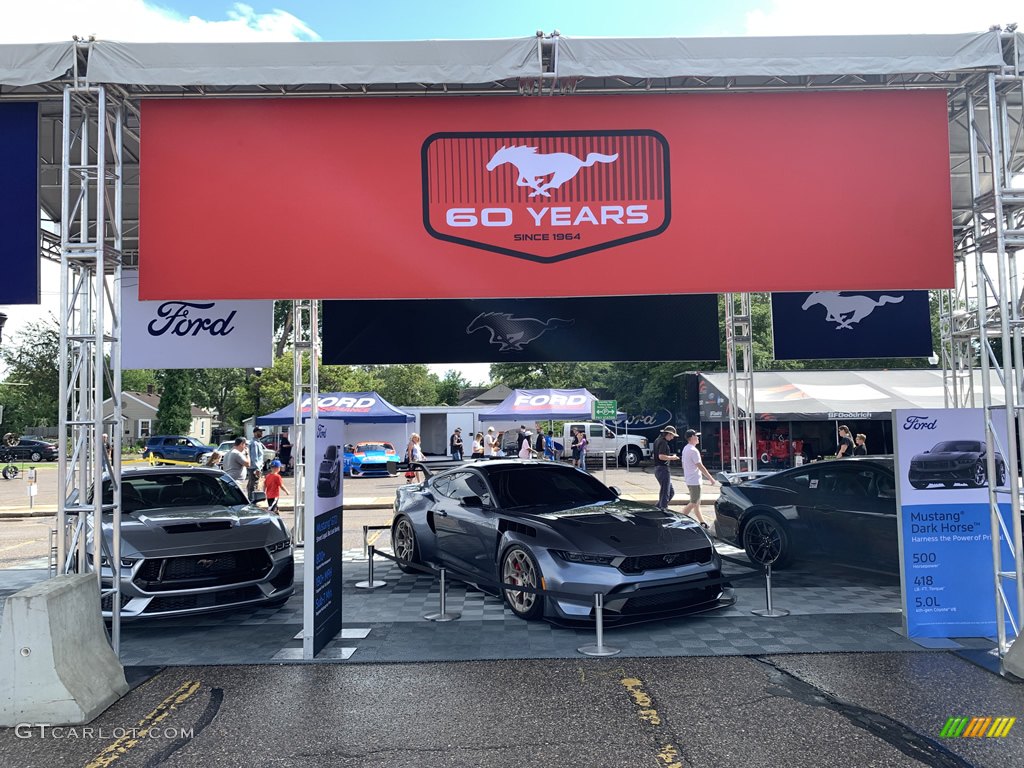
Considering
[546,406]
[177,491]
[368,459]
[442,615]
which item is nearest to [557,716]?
[442,615]

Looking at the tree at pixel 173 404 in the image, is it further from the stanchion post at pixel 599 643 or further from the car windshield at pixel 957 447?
the car windshield at pixel 957 447

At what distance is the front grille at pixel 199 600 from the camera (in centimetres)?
626

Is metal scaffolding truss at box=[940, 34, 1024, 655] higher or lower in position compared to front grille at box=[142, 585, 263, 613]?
higher

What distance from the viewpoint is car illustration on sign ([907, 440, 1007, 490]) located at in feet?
20.7

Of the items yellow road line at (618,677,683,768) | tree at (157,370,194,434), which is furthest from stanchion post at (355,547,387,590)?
tree at (157,370,194,434)

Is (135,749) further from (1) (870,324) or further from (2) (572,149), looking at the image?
(1) (870,324)

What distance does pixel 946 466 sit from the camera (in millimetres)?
6324

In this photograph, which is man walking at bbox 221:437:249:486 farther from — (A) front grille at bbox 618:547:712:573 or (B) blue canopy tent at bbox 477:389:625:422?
(B) blue canopy tent at bbox 477:389:625:422

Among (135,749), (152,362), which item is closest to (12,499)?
(152,362)

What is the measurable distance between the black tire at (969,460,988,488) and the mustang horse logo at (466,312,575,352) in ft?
21.4

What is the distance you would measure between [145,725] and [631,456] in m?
27.9

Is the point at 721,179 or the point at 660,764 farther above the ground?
the point at 721,179

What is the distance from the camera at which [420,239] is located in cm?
639

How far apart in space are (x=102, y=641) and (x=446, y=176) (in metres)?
4.60
